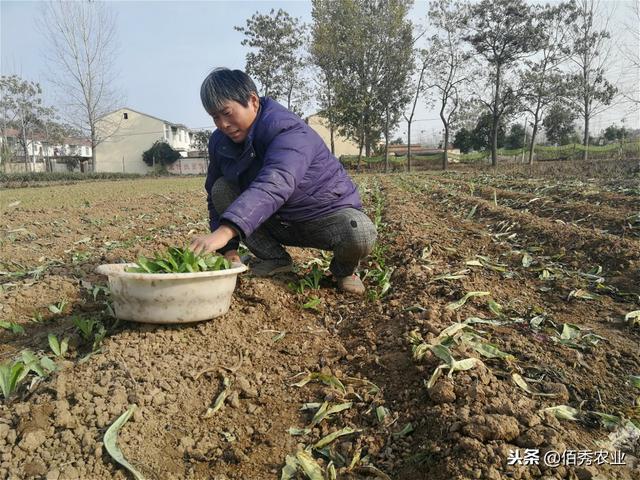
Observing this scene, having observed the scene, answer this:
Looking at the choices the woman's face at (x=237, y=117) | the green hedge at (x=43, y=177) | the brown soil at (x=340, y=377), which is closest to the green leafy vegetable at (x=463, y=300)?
the brown soil at (x=340, y=377)

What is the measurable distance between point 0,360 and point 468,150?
146 feet

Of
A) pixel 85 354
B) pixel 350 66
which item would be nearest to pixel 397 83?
pixel 350 66

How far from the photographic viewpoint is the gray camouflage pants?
2881 millimetres

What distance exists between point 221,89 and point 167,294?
1100mm

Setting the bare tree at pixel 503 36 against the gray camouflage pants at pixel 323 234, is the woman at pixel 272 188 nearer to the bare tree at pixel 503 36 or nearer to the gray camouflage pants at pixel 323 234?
the gray camouflage pants at pixel 323 234

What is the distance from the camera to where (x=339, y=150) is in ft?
183

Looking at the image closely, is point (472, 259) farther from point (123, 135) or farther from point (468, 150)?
point (123, 135)

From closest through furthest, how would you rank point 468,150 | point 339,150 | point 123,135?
point 468,150 → point 123,135 → point 339,150

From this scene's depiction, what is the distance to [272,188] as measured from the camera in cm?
226

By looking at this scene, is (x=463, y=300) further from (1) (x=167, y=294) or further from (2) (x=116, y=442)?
(2) (x=116, y=442)

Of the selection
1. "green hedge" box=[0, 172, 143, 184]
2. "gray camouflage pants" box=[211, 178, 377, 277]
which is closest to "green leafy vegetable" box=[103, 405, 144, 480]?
"gray camouflage pants" box=[211, 178, 377, 277]

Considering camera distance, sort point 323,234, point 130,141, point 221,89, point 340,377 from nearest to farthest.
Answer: point 340,377 → point 221,89 → point 323,234 → point 130,141

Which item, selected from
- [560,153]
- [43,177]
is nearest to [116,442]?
[43,177]

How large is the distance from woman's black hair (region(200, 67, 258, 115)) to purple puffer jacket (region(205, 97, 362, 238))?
0.21 m
